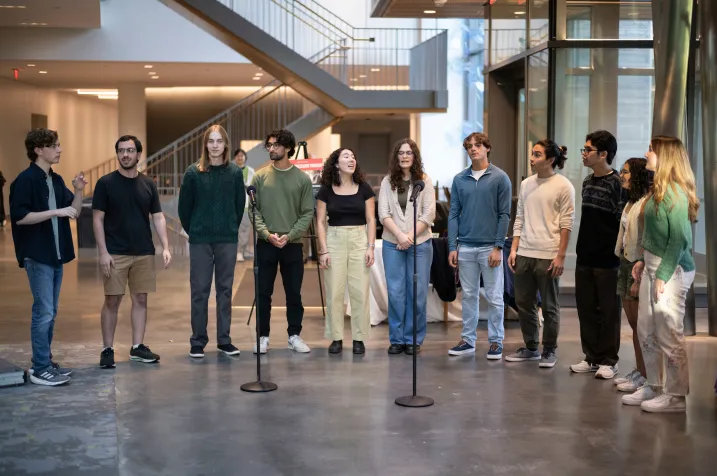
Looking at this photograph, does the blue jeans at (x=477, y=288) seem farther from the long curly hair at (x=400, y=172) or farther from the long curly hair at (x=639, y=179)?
the long curly hair at (x=639, y=179)

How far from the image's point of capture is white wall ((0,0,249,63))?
65.3ft

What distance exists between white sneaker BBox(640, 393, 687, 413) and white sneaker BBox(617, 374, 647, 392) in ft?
1.51

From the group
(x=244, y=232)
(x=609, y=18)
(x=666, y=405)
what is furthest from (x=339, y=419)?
(x=244, y=232)

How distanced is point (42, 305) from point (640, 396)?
386 cm

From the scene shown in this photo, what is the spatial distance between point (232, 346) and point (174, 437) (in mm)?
2208

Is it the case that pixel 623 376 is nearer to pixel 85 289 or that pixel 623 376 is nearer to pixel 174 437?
pixel 174 437

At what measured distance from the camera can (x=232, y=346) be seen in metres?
7.20

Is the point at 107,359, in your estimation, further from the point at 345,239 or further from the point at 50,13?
the point at 50,13

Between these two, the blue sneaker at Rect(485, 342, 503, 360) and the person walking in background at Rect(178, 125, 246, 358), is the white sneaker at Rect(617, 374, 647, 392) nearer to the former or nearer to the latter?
the blue sneaker at Rect(485, 342, 503, 360)

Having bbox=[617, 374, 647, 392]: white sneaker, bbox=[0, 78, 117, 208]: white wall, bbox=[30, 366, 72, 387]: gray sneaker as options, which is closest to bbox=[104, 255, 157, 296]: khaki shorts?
bbox=[30, 366, 72, 387]: gray sneaker

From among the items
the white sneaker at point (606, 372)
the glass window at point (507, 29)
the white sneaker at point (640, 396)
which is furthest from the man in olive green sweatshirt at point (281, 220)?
the glass window at point (507, 29)

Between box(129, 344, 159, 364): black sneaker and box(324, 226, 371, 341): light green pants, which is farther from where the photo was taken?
box(324, 226, 371, 341): light green pants

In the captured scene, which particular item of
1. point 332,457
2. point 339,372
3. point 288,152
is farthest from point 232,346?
point 332,457

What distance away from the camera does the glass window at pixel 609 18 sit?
31.0 feet
